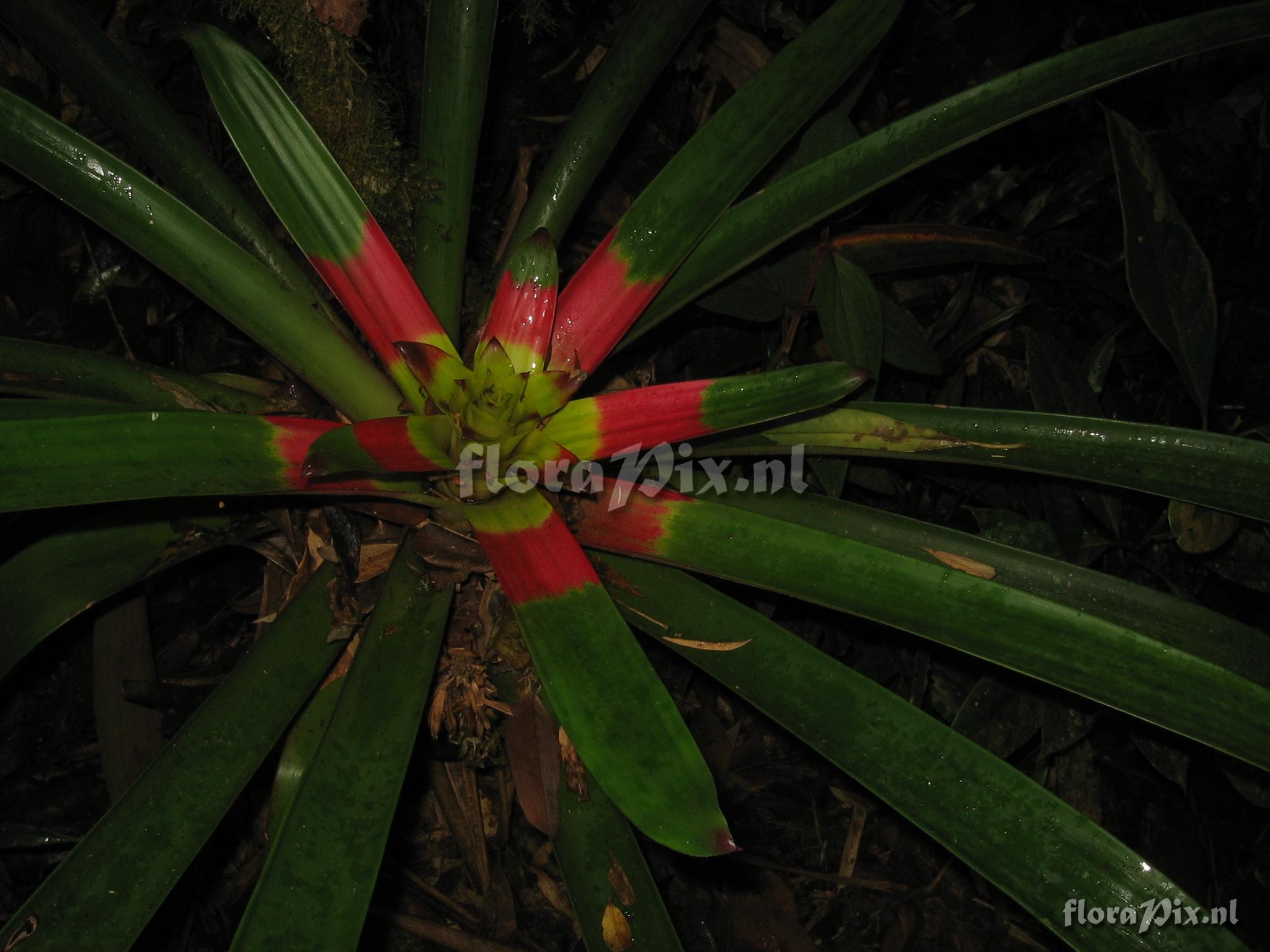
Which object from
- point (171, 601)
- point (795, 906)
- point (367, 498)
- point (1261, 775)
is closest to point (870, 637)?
point (795, 906)

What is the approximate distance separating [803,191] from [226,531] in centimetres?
105

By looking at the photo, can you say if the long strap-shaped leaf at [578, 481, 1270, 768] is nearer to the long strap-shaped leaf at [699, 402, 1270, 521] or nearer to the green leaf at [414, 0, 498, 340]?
the long strap-shaped leaf at [699, 402, 1270, 521]

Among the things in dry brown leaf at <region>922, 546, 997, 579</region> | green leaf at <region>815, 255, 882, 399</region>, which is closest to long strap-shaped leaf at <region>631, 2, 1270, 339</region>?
green leaf at <region>815, 255, 882, 399</region>

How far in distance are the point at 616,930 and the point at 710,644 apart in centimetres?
40

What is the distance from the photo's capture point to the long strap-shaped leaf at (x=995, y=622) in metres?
0.87

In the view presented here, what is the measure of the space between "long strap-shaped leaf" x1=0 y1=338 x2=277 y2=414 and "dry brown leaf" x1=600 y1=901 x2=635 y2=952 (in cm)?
94

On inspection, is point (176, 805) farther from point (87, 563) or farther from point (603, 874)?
point (603, 874)

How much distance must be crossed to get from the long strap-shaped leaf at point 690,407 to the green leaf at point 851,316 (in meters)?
0.38

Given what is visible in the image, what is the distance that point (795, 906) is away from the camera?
169 cm

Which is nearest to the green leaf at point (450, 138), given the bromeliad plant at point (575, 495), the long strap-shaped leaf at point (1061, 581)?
the bromeliad plant at point (575, 495)

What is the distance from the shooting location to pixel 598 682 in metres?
0.92

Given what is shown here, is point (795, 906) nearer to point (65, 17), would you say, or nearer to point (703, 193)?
point (703, 193)

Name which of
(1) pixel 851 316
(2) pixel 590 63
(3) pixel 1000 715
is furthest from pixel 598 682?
(2) pixel 590 63

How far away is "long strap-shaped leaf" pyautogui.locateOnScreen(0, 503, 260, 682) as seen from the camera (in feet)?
3.78
